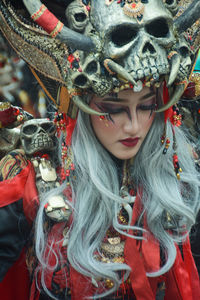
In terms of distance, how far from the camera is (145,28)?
120 cm

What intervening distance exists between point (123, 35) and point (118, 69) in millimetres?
131

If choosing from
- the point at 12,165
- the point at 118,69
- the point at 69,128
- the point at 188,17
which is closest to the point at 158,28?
the point at 188,17

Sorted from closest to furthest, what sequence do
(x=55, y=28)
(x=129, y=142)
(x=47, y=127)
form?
(x=55, y=28) → (x=129, y=142) → (x=47, y=127)

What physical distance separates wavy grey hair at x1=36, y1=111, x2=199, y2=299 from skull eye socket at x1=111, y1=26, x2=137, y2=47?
0.30 meters

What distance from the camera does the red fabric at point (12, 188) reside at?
1.35m

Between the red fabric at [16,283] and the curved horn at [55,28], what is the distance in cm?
81

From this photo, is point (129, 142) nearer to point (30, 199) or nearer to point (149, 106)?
point (149, 106)

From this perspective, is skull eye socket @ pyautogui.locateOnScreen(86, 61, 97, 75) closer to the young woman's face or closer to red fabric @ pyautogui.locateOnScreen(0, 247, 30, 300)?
the young woman's face

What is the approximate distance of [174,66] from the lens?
123 centimetres

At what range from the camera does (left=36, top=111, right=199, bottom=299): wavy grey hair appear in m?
1.37

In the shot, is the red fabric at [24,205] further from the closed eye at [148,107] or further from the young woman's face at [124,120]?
the closed eye at [148,107]

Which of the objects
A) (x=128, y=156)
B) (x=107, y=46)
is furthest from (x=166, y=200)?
(x=107, y=46)

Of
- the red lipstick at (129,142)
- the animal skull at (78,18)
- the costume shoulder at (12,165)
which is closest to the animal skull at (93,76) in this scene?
the animal skull at (78,18)

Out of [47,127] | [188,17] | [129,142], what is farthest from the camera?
[47,127]
